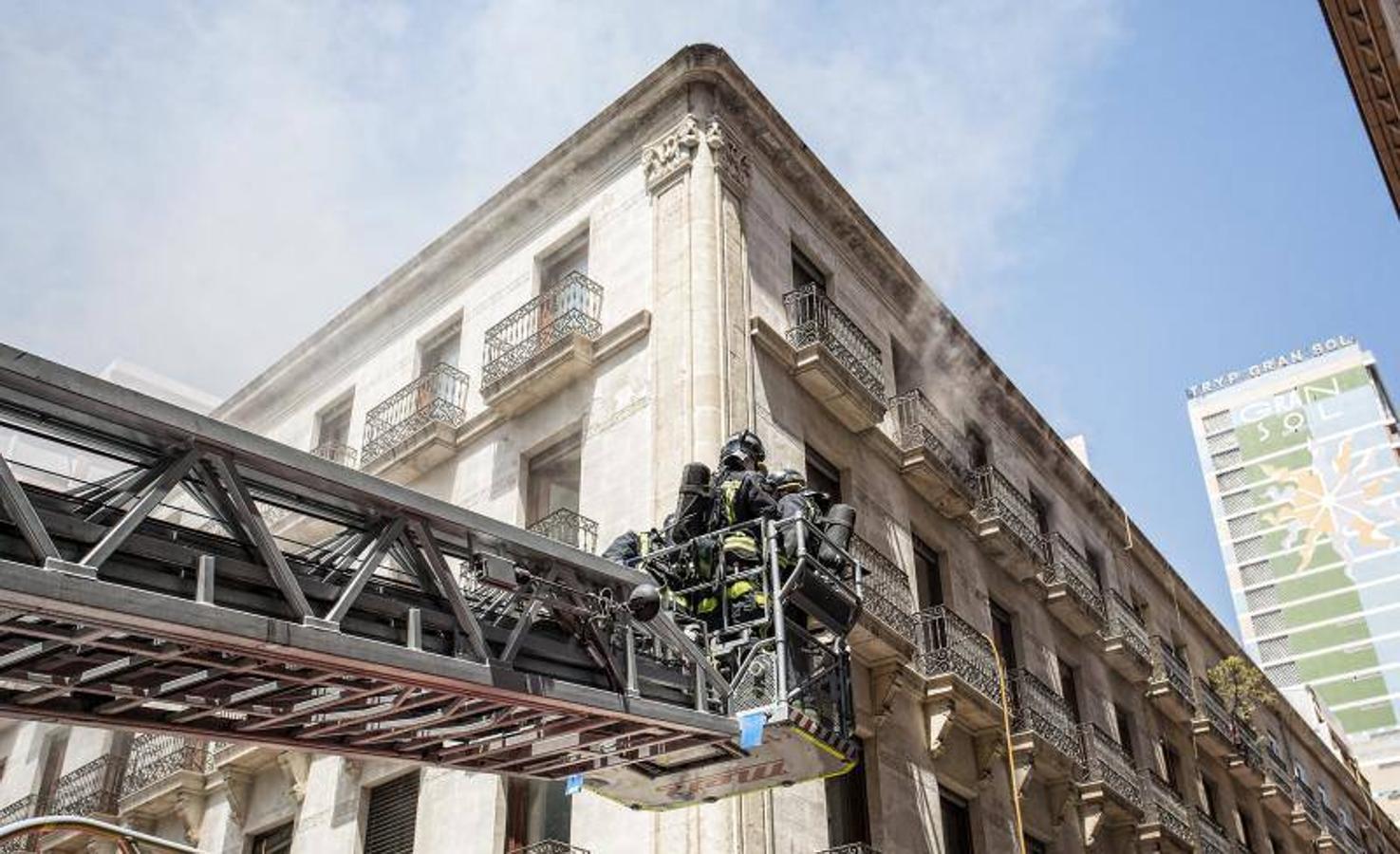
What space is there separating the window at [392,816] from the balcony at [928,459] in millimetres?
8592

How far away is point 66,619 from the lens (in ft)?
18.6

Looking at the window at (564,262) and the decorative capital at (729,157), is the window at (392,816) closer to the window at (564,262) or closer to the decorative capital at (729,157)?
the window at (564,262)

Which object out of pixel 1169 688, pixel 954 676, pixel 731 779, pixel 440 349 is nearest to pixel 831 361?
pixel 954 676

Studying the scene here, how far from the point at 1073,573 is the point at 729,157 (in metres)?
11.2

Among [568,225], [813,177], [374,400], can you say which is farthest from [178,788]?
[813,177]

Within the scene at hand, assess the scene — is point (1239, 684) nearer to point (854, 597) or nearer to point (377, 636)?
point (854, 597)

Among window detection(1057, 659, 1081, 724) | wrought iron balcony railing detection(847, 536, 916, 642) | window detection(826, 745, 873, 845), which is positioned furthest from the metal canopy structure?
window detection(1057, 659, 1081, 724)

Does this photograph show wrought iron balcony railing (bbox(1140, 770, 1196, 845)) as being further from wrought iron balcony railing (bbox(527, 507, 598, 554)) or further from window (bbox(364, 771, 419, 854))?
window (bbox(364, 771, 419, 854))

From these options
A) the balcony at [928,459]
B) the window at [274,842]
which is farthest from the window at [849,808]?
the window at [274,842]

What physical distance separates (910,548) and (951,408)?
492 cm

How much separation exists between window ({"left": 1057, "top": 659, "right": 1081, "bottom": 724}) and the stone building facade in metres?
0.06

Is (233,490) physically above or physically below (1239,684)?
below

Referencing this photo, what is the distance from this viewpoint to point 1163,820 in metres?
23.0

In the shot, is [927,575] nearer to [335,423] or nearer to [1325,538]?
[335,423]
